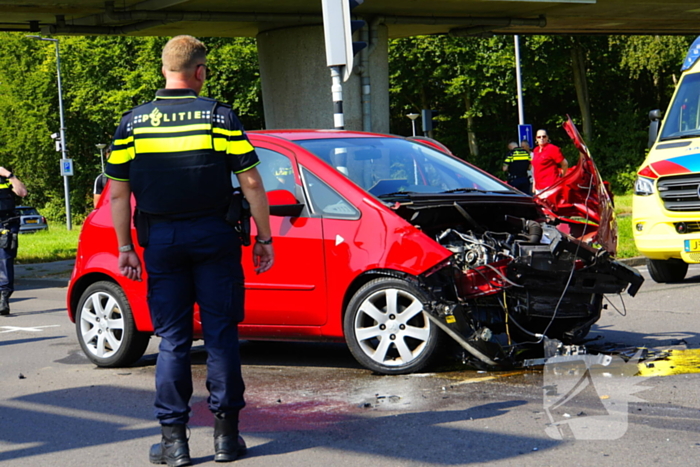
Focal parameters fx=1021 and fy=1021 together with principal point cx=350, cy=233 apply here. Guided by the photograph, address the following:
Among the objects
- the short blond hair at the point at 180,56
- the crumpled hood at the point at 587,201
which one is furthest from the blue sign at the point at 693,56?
the short blond hair at the point at 180,56

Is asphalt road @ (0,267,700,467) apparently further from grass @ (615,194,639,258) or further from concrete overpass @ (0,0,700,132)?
concrete overpass @ (0,0,700,132)

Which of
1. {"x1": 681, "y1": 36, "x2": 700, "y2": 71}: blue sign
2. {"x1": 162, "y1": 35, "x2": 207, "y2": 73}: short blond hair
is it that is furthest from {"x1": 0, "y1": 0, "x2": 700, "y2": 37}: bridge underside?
{"x1": 162, "y1": 35, "x2": 207, "y2": 73}: short blond hair

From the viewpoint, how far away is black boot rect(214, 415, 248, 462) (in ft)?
15.5

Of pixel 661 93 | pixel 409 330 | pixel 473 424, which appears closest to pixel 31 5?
pixel 409 330

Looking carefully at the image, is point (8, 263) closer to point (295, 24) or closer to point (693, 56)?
point (693, 56)

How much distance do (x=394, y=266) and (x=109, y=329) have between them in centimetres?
239

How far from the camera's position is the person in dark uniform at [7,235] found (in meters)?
12.2

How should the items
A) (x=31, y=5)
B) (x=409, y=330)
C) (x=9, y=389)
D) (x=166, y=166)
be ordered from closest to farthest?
(x=166, y=166), (x=409, y=330), (x=9, y=389), (x=31, y=5)

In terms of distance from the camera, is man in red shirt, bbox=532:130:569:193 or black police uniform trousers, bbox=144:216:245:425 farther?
man in red shirt, bbox=532:130:569:193

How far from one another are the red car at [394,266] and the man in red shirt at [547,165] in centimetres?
707

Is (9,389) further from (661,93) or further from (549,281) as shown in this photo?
(661,93)

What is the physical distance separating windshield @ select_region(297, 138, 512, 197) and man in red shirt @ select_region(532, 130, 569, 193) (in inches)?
274

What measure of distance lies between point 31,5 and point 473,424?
52.8 feet

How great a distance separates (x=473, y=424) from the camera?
205 inches
